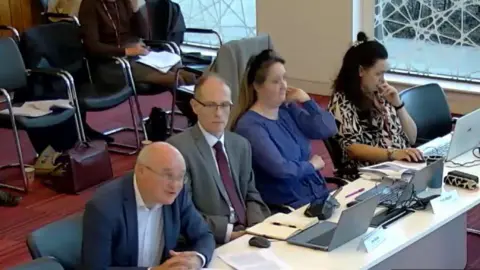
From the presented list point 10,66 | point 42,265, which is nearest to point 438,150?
point 42,265

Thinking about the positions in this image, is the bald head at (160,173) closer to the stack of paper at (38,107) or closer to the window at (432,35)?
the stack of paper at (38,107)

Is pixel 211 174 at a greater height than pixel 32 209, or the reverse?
pixel 211 174

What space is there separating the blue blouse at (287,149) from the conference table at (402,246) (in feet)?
0.95

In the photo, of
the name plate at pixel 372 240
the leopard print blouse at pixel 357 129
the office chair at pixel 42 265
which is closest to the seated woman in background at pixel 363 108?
the leopard print blouse at pixel 357 129

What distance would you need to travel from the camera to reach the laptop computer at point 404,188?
311 centimetres

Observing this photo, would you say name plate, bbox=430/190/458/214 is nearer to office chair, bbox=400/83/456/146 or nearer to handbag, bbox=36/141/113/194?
office chair, bbox=400/83/456/146

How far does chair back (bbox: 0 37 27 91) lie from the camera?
5.43 metres

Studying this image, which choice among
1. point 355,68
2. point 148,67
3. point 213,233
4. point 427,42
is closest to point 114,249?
point 213,233

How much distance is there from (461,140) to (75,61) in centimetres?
321

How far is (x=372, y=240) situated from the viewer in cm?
279

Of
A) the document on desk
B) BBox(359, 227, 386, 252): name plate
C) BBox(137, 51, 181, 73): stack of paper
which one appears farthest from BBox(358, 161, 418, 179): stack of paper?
BBox(137, 51, 181, 73): stack of paper

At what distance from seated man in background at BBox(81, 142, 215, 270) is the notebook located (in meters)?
0.23

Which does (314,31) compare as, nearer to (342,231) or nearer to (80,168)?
(80,168)

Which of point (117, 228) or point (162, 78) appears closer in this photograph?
point (117, 228)
